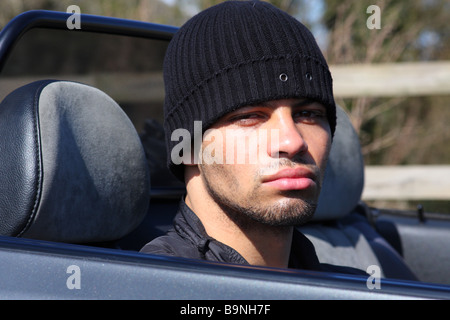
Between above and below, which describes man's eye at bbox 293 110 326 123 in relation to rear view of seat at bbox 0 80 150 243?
above

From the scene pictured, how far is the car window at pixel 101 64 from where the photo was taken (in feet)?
10.9

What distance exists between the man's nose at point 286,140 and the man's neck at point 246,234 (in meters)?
0.19

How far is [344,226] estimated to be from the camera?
249 centimetres

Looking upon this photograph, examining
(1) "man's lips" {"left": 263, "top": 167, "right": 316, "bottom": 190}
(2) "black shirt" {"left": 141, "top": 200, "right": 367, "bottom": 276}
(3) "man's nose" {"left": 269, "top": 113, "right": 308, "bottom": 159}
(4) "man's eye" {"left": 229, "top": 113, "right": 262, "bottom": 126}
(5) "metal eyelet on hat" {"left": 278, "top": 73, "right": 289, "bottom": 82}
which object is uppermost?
(5) "metal eyelet on hat" {"left": 278, "top": 73, "right": 289, "bottom": 82}

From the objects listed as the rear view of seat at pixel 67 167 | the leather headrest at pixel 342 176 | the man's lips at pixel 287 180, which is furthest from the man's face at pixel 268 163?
the leather headrest at pixel 342 176

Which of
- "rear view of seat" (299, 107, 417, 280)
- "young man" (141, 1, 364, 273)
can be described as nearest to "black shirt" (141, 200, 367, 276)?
"young man" (141, 1, 364, 273)

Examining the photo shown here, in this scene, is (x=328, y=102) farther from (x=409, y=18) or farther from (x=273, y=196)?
(x=409, y=18)

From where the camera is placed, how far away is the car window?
3.32m

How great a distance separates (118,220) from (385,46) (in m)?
5.70

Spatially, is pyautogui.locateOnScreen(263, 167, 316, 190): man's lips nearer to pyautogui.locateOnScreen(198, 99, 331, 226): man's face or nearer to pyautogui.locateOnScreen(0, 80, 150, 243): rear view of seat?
pyautogui.locateOnScreen(198, 99, 331, 226): man's face

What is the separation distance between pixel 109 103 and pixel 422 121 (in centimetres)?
625
